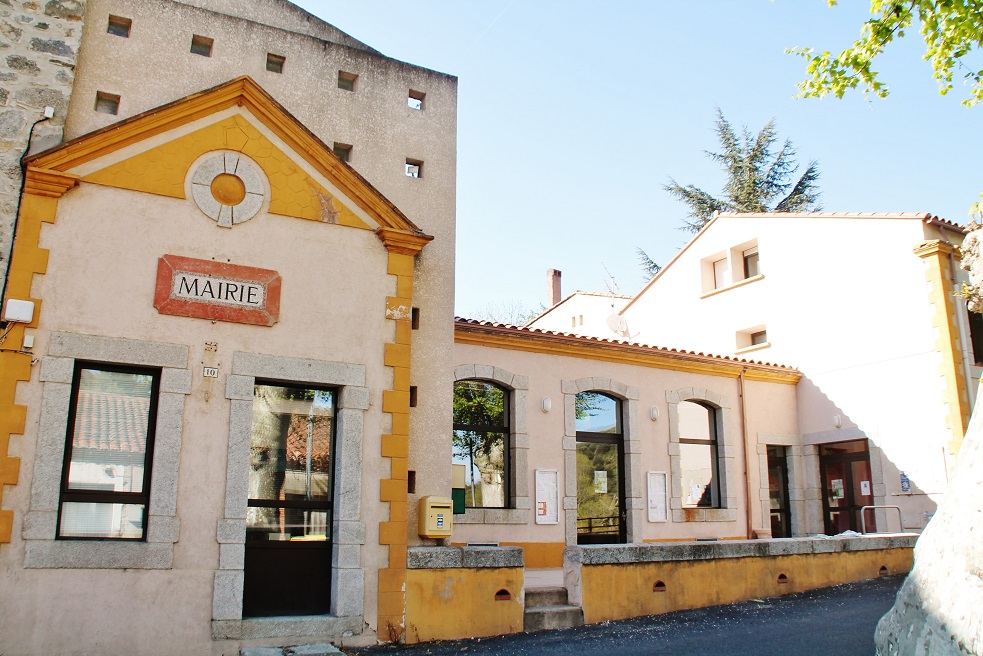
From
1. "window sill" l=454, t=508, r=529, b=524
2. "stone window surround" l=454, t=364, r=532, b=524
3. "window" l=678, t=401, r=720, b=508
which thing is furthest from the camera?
"window" l=678, t=401, r=720, b=508

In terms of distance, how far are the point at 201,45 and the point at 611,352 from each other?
7.41 metres

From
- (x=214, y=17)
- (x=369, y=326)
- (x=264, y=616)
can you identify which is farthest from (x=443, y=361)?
(x=214, y=17)

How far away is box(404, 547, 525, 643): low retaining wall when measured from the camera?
7.68 meters

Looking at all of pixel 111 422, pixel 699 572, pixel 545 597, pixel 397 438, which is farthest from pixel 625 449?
pixel 111 422

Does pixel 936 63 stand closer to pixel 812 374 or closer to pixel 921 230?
pixel 921 230

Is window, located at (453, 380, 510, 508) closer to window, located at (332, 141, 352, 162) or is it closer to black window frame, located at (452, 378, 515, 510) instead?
black window frame, located at (452, 378, 515, 510)

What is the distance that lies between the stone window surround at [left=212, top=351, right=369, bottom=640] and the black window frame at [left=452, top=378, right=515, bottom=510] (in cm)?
384

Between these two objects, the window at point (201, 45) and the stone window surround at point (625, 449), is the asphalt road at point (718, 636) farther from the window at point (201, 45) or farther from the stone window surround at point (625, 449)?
the window at point (201, 45)

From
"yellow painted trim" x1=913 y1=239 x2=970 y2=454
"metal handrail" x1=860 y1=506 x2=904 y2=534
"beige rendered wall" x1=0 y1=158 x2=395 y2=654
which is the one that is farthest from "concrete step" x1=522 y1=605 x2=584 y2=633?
"yellow painted trim" x1=913 y1=239 x2=970 y2=454

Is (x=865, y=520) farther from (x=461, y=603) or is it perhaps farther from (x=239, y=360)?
(x=239, y=360)

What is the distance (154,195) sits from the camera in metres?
7.45

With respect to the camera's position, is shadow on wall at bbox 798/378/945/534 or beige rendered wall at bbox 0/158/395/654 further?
shadow on wall at bbox 798/378/945/534

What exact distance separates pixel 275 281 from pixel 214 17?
284cm

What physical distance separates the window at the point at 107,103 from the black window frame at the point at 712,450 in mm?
9621
